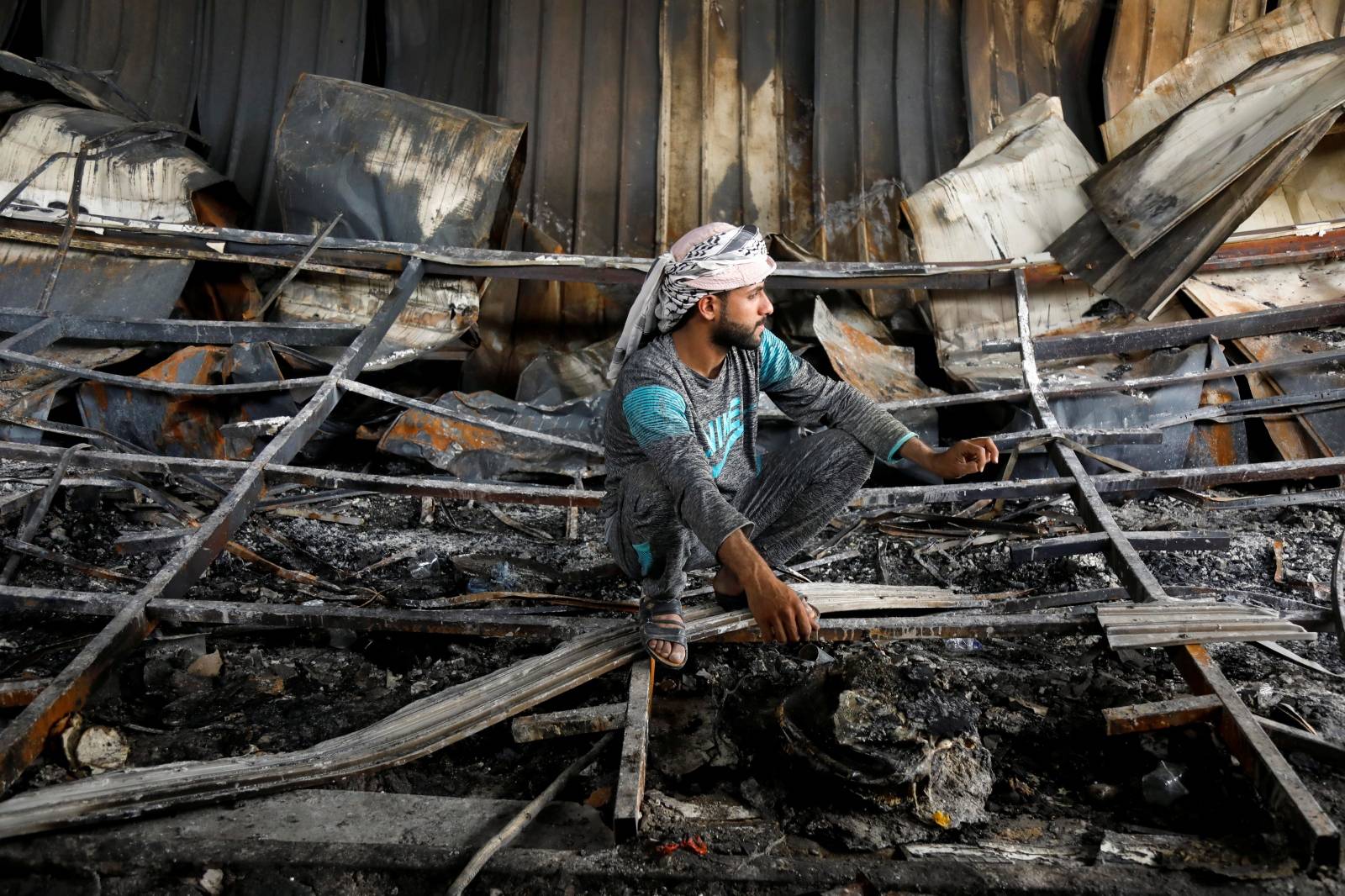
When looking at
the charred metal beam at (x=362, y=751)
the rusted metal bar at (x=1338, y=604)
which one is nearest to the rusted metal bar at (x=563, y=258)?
the rusted metal bar at (x=1338, y=604)

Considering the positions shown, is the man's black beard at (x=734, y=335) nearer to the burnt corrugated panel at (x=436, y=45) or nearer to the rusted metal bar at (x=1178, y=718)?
the rusted metal bar at (x=1178, y=718)

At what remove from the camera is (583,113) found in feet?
21.5

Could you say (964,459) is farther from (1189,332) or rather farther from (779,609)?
(1189,332)

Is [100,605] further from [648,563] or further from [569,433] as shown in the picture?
[569,433]

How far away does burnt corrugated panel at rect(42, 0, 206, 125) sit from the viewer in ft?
21.8

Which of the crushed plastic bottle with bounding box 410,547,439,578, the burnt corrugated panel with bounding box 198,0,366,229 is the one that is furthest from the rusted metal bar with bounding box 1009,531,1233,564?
the burnt corrugated panel with bounding box 198,0,366,229

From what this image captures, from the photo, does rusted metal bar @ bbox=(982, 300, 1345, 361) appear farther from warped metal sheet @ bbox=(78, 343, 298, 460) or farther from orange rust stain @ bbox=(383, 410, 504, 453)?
warped metal sheet @ bbox=(78, 343, 298, 460)

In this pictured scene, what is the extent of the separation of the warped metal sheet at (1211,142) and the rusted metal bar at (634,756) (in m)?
3.37

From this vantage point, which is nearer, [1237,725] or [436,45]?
[1237,725]

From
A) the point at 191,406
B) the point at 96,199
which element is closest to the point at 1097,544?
the point at 191,406

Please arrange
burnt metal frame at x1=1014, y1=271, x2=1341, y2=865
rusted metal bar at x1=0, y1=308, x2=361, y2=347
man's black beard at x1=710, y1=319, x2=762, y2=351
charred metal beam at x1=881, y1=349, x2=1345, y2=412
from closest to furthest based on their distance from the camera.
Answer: burnt metal frame at x1=1014, y1=271, x2=1341, y2=865
man's black beard at x1=710, y1=319, x2=762, y2=351
charred metal beam at x1=881, y1=349, x2=1345, y2=412
rusted metal bar at x1=0, y1=308, x2=361, y2=347

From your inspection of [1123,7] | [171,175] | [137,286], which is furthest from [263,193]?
[1123,7]

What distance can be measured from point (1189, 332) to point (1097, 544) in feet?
6.32

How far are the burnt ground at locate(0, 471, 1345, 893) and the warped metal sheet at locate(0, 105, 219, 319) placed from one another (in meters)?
1.50
